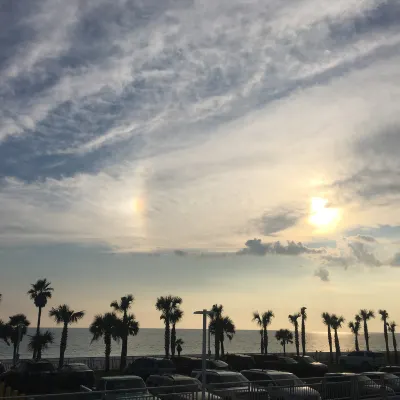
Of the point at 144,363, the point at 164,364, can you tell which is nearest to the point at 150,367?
the point at 144,363

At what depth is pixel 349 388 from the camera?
1998 cm

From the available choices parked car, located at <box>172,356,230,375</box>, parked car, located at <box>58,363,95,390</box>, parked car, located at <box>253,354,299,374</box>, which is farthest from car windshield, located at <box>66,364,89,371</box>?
parked car, located at <box>253,354,299,374</box>

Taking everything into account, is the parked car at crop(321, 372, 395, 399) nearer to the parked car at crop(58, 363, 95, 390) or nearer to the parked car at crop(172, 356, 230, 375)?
the parked car at crop(172, 356, 230, 375)

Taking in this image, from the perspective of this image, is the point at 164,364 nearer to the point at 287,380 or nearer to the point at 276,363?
the point at 276,363

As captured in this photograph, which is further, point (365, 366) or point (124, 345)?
point (124, 345)

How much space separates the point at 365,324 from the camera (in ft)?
257

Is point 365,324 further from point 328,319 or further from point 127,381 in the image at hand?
point 127,381

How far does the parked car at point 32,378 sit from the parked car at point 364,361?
30.9 m

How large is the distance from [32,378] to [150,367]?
910cm

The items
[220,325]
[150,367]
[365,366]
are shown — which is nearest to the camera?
[150,367]

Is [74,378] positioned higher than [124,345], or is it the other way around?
[124,345]

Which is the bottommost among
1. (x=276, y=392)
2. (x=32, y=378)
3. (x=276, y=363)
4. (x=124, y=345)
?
(x=32, y=378)

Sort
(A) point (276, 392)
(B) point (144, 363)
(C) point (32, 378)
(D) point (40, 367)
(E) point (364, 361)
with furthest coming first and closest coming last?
(E) point (364, 361), (B) point (144, 363), (D) point (40, 367), (C) point (32, 378), (A) point (276, 392)

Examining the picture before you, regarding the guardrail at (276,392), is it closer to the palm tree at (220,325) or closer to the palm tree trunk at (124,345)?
the palm tree trunk at (124,345)
